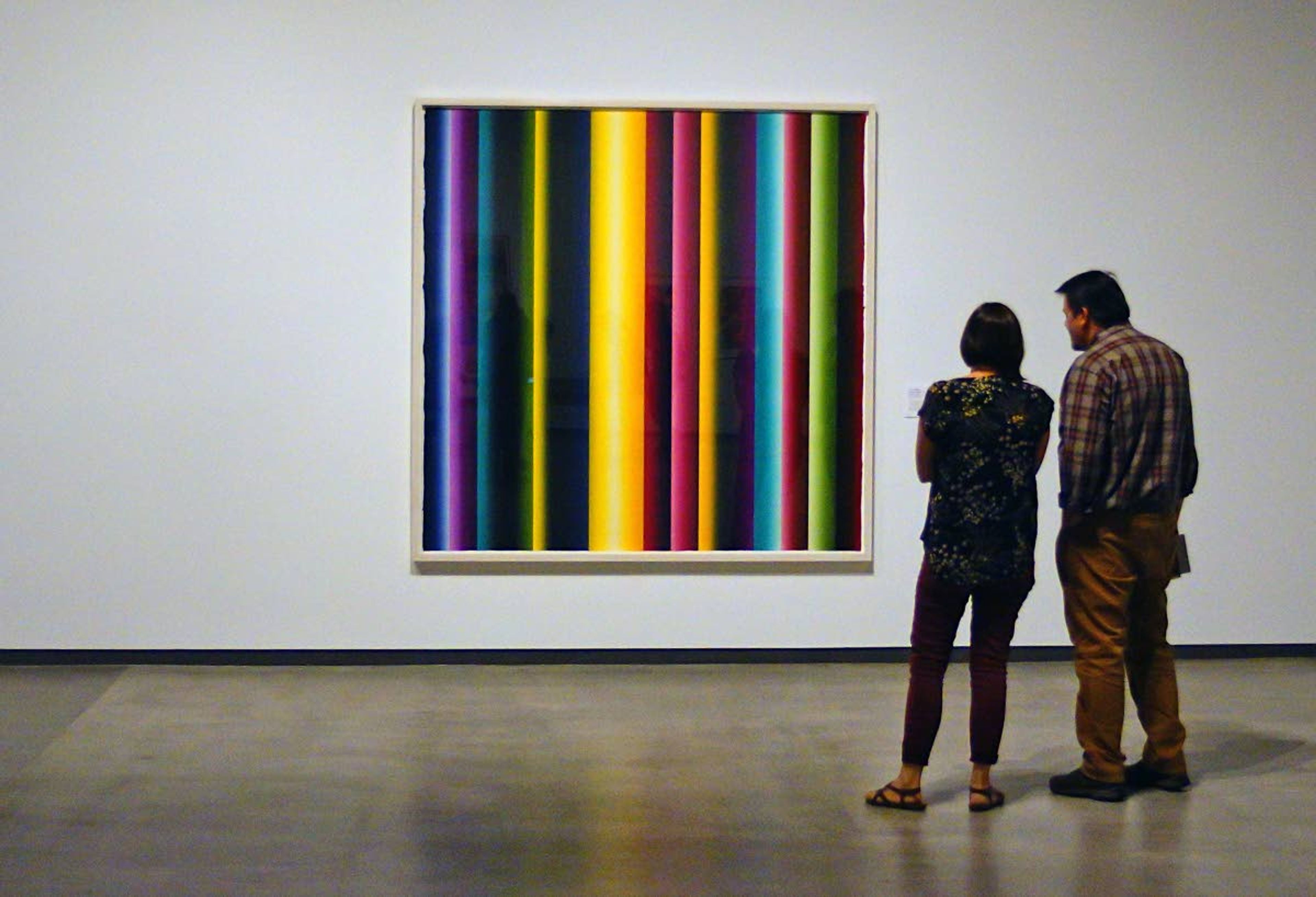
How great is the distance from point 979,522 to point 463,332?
8.98 feet

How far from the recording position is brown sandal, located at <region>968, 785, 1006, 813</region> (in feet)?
13.5

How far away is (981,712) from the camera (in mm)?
4086

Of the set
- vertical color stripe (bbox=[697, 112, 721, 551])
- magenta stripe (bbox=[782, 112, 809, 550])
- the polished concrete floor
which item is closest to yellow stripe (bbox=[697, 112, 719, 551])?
vertical color stripe (bbox=[697, 112, 721, 551])

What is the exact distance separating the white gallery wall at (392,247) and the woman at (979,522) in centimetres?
214

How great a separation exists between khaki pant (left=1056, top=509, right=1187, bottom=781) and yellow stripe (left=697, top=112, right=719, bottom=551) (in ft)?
6.72

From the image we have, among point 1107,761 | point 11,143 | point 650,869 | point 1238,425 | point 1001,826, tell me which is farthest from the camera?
point 1238,425

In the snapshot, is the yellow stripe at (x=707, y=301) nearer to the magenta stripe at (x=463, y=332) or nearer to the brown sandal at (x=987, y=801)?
the magenta stripe at (x=463, y=332)

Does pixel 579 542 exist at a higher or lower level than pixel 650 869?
higher

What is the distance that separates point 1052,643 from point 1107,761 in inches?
81.8

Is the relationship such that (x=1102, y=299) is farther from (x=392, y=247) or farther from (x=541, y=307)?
(x=392, y=247)

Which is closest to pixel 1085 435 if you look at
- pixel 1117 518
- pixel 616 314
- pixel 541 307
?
pixel 1117 518

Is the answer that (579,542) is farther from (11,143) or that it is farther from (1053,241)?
(11,143)

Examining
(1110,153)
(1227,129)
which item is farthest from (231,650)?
(1227,129)

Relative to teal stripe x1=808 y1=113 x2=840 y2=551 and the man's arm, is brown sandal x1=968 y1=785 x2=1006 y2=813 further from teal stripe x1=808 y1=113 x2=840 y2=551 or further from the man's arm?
teal stripe x1=808 y1=113 x2=840 y2=551
